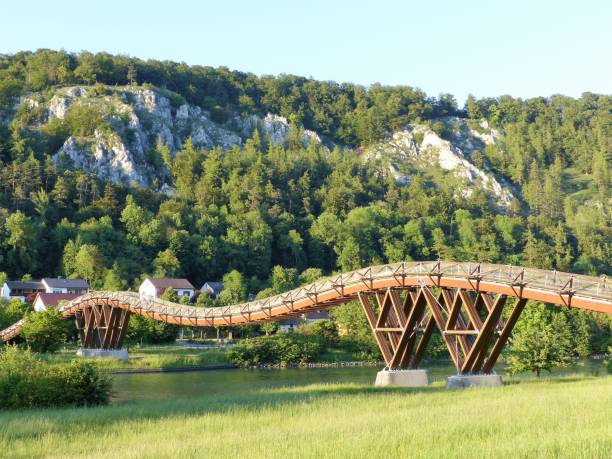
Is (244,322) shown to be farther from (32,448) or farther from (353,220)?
(353,220)

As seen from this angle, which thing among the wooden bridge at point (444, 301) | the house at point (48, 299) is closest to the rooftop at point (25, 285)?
the house at point (48, 299)

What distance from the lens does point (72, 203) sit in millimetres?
163500

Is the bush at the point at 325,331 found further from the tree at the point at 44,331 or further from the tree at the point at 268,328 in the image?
the tree at the point at 44,331

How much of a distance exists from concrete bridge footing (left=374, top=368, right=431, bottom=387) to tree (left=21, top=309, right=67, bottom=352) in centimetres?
4327

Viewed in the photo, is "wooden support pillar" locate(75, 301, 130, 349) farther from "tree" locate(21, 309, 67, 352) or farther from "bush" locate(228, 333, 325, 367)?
"bush" locate(228, 333, 325, 367)

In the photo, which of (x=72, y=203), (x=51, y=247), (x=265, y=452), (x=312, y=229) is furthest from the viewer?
(x=312, y=229)

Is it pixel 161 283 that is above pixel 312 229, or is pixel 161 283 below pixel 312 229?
below

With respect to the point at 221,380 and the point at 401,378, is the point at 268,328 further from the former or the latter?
the point at 401,378

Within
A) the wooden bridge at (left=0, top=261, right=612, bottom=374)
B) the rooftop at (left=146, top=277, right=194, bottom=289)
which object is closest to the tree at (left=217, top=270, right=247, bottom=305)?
the rooftop at (left=146, top=277, right=194, bottom=289)

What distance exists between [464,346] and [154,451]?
75.9 ft

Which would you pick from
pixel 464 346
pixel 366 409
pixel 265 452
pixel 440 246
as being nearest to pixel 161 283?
pixel 440 246

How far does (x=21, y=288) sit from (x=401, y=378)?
10102cm

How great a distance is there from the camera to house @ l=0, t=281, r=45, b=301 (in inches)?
5017

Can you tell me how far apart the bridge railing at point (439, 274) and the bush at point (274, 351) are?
16115mm
